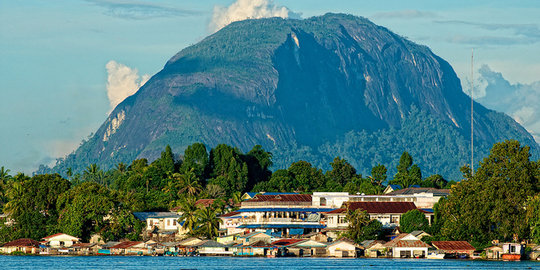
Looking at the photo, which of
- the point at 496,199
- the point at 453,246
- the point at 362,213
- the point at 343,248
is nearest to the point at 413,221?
the point at 362,213

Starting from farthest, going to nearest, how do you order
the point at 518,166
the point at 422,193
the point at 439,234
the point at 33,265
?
the point at 422,193 → the point at 439,234 → the point at 518,166 → the point at 33,265

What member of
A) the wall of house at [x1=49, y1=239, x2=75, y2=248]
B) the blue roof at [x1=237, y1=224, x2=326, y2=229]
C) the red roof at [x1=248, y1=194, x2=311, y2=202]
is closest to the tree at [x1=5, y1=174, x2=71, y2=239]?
the wall of house at [x1=49, y1=239, x2=75, y2=248]

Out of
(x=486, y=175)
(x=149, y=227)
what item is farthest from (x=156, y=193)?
(x=486, y=175)

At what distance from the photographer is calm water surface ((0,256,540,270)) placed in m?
115

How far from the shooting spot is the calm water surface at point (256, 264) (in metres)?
115

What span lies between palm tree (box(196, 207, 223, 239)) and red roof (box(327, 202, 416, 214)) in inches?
752

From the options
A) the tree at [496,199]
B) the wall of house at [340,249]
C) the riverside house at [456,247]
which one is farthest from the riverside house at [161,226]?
the tree at [496,199]

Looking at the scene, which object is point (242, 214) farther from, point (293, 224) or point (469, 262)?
point (469, 262)

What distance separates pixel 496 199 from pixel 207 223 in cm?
4994

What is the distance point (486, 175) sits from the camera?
137 metres

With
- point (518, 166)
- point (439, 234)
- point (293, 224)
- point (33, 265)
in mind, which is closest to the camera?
point (33, 265)

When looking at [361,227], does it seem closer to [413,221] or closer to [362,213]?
[362,213]

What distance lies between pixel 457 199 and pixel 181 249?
43938mm

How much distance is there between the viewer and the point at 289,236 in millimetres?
157125
